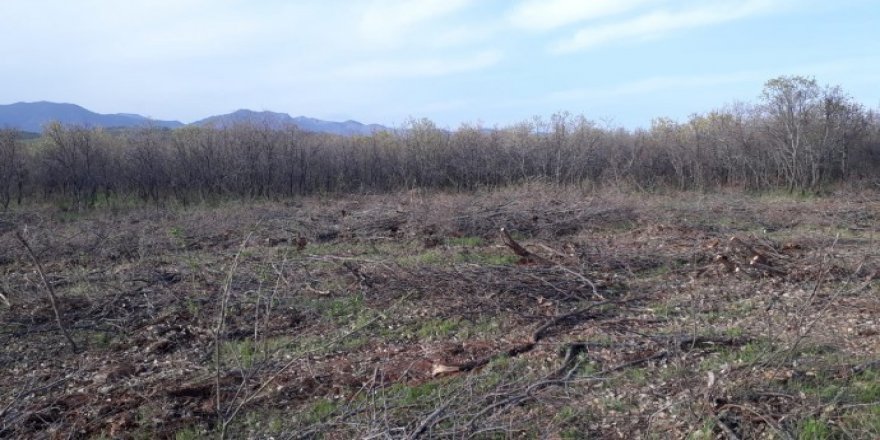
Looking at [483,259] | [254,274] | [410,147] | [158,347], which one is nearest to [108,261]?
[254,274]

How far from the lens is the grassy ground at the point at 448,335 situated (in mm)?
4176

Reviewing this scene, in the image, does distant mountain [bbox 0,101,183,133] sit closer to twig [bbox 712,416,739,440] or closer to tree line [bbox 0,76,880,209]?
tree line [bbox 0,76,880,209]

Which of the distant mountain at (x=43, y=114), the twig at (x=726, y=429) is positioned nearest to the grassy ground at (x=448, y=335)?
the twig at (x=726, y=429)

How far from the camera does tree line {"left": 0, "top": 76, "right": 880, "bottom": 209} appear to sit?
19.7 meters

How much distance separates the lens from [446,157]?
2305cm

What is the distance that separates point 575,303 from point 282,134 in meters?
17.1

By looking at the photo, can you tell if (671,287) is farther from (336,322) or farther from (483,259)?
(336,322)

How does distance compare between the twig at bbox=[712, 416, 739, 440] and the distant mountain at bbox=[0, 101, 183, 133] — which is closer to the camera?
the twig at bbox=[712, 416, 739, 440]

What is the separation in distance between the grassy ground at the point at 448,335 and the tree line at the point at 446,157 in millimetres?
9295

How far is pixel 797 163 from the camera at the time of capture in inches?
802

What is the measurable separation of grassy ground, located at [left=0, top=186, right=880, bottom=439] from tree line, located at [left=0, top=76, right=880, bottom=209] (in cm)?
930

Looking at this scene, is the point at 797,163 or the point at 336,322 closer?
the point at 336,322

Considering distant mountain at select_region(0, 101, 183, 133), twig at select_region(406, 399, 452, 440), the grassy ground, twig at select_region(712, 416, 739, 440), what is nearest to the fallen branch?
the grassy ground

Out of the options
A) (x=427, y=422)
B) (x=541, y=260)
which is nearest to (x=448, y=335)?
(x=427, y=422)
